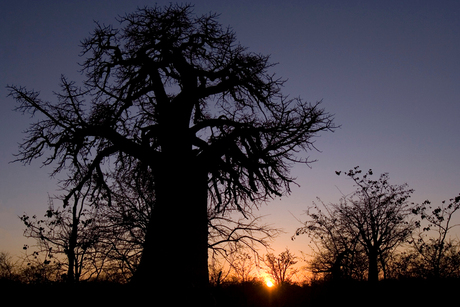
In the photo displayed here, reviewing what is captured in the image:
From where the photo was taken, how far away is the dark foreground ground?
165 inches

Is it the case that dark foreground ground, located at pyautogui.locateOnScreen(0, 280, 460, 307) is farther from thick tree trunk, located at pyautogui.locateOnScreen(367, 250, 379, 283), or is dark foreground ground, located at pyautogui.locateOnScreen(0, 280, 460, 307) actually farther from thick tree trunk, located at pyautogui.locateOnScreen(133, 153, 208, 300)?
thick tree trunk, located at pyautogui.locateOnScreen(367, 250, 379, 283)

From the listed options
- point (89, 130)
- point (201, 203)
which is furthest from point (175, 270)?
point (89, 130)

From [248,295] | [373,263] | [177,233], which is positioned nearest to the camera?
[177,233]

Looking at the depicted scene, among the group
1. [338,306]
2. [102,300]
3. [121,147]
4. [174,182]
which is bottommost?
[338,306]

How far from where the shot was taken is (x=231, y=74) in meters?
6.81

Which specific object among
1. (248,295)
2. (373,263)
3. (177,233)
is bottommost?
(373,263)

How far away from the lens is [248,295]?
22.4 ft

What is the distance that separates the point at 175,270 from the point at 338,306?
3.93m

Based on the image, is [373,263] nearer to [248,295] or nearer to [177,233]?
[248,295]

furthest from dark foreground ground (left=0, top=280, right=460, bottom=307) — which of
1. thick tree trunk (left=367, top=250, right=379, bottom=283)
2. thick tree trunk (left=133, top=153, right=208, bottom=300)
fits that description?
thick tree trunk (left=367, top=250, right=379, bottom=283)

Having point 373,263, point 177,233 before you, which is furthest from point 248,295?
point 373,263

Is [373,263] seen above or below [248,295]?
below

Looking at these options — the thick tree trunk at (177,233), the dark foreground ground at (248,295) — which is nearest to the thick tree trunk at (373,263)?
the dark foreground ground at (248,295)

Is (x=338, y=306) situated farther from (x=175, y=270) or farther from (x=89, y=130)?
(x=89, y=130)
